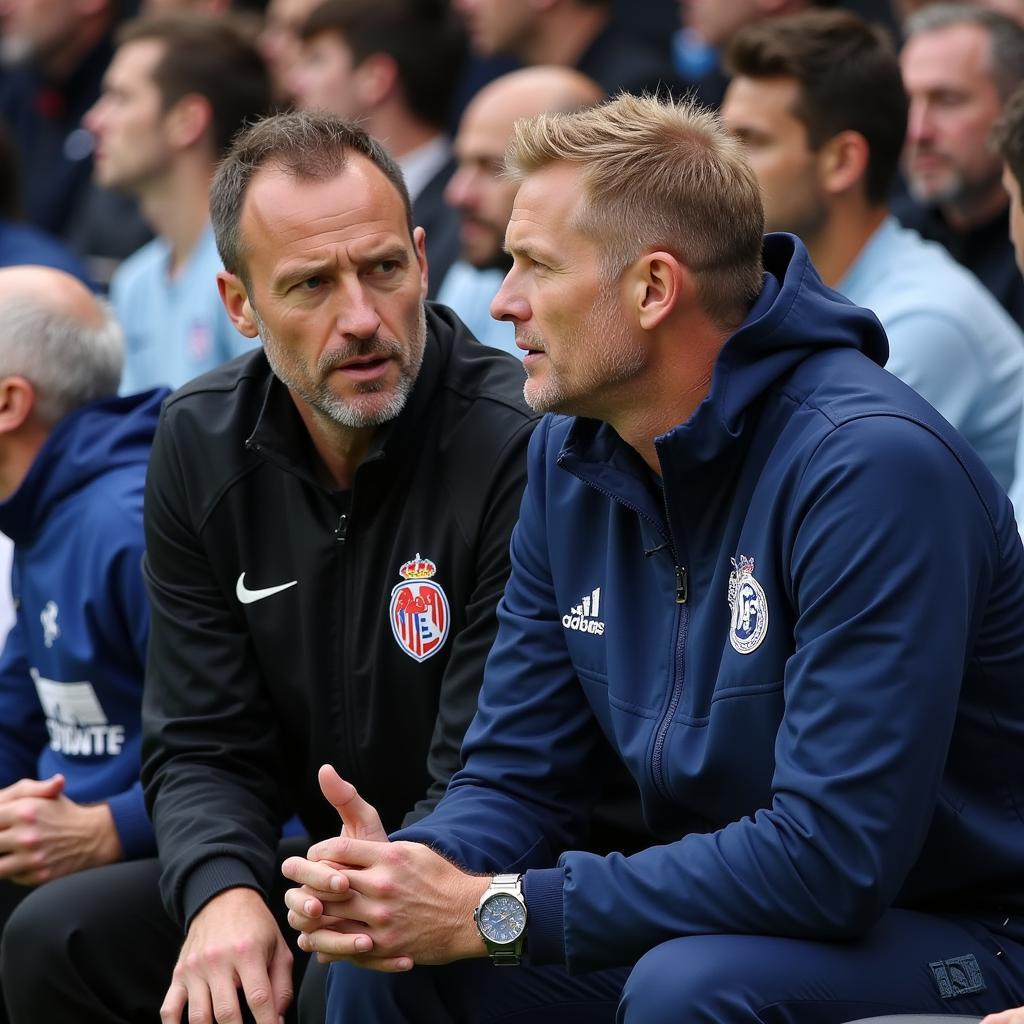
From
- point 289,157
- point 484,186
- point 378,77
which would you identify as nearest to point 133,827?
point 289,157

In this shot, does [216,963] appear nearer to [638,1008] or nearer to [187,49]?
[638,1008]

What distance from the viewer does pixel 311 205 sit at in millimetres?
3203

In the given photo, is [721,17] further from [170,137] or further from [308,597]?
[308,597]

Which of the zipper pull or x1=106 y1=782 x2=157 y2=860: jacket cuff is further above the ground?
the zipper pull

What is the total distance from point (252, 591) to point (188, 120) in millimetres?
3961

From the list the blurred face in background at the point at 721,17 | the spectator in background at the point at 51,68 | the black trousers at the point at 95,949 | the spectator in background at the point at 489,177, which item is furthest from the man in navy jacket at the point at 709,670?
the spectator in background at the point at 51,68

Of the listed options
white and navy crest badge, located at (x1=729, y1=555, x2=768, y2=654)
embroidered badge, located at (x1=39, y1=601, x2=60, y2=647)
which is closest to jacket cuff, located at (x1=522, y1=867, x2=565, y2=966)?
white and navy crest badge, located at (x1=729, y1=555, x2=768, y2=654)

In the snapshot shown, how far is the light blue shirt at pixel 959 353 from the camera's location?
159 inches

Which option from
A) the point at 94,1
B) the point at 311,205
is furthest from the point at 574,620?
the point at 94,1

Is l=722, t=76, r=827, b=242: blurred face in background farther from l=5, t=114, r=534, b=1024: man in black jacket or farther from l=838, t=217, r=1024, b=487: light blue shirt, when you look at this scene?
l=5, t=114, r=534, b=1024: man in black jacket

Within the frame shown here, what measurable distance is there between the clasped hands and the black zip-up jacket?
1.65 feet

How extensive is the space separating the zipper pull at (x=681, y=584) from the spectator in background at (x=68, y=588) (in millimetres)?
1366

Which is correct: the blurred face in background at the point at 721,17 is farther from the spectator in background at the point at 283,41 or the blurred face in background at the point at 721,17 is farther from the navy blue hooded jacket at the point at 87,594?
the navy blue hooded jacket at the point at 87,594

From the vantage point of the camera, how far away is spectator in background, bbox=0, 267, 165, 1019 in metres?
3.45
